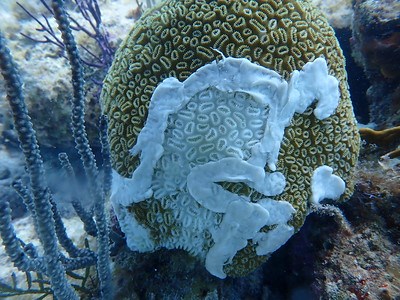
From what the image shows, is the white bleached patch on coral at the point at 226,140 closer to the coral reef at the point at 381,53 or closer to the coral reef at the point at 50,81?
the coral reef at the point at 381,53

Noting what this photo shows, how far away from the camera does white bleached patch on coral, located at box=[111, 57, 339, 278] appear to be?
8.05 ft

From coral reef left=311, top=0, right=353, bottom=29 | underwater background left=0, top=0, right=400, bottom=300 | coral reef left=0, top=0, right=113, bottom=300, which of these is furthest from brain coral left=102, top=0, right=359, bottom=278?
coral reef left=311, top=0, right=353, bottom=29

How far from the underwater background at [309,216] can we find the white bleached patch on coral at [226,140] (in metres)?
0.65

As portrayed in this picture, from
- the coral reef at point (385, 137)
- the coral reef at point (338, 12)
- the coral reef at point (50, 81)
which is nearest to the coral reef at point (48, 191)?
the coral reef at point (50, 81)

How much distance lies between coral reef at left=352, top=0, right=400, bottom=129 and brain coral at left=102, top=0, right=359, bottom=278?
4.12ft

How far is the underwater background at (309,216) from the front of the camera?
8.97ft

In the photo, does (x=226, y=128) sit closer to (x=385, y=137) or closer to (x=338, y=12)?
(x=385, y=137)

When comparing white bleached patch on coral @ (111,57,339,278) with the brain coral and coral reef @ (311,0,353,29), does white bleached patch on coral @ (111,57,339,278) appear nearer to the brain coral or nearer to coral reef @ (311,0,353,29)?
the brain coral

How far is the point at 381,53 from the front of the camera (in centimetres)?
366

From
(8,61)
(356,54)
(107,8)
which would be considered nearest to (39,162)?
(8,61)

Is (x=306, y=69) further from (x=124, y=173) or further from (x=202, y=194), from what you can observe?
(x=124, y=173)

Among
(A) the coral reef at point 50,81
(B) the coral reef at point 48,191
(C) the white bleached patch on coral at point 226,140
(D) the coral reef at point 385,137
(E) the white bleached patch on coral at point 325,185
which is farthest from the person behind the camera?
(A) the coral reef at point 50,81

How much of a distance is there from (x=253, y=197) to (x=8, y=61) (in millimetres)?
1960

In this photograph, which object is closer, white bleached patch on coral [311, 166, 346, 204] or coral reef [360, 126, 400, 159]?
white bleached patch on coral [311, 166, 346, 204]
